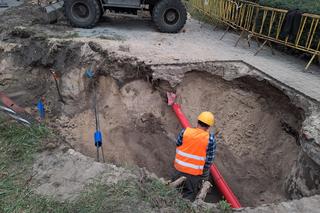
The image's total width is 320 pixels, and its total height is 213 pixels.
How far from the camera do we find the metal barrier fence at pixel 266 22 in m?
7.43

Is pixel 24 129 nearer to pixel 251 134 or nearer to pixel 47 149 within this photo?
pixel 47 149

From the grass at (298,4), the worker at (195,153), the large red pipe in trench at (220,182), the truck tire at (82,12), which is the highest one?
the grass at (298,4)

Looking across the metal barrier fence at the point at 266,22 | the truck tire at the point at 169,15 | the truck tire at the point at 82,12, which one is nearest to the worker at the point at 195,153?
the metal barrier fence at the point at 266,22

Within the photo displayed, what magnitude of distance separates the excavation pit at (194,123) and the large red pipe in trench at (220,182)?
0.32 meters

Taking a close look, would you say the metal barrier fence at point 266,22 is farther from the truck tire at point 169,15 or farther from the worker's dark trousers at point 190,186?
the worker's dark trousers at point 190,186

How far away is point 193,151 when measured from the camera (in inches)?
188

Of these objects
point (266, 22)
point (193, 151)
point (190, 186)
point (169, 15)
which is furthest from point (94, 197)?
point (266, 22)

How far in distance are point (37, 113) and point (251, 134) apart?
204 inches

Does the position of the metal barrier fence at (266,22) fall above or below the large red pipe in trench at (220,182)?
above

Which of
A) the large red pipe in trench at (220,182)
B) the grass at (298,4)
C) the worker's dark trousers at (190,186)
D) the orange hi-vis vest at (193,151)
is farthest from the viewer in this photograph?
the grass at (298,4)

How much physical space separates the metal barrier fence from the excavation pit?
197cm

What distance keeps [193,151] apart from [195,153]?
0.15 feet

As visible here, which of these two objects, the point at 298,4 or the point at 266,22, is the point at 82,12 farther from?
the point at 298,4

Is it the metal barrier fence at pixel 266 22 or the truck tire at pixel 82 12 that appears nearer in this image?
the metal barrier fence at pixel 266 22
